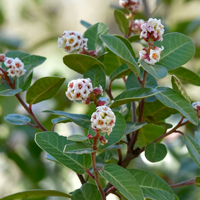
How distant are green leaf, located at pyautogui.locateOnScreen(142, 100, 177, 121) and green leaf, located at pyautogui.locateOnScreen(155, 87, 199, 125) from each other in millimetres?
106

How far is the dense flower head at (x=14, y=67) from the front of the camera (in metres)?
0.62

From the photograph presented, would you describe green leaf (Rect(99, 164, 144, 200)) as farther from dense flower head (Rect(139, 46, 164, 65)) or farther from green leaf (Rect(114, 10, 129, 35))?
green leaf (Rect(114, 10, 129, 35))

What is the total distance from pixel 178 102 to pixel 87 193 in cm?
21

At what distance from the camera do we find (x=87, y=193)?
56 cm

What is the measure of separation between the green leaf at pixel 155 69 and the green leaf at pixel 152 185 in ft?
0.56

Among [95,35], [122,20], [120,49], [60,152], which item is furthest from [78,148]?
[122,20]

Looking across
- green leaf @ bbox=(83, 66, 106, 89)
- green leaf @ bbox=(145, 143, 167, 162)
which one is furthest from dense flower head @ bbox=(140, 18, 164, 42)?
green leaf @ bbox=(145, 143, 167, 162)

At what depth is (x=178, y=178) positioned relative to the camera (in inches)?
55.3

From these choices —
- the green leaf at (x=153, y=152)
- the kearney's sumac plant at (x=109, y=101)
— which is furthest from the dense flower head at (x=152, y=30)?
the green leaf at (x=153, y=152)

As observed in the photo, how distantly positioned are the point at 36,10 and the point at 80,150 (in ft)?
7.14

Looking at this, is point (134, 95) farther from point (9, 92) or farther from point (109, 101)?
point (9, 92)

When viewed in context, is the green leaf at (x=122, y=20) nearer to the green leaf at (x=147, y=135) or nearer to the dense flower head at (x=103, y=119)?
the green leaf at (x=147, y=135)

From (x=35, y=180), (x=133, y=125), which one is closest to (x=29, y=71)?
(x=133, y=125)

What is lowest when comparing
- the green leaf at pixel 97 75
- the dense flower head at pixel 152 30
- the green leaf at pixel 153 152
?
the green leaf at pixel 153 152
